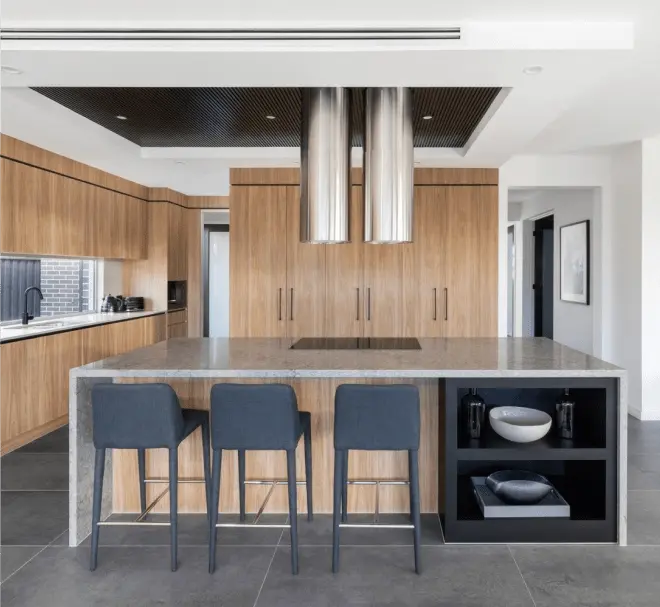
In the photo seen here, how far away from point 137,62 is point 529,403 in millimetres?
2708

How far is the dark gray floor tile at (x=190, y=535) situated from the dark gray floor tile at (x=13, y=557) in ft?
0.77

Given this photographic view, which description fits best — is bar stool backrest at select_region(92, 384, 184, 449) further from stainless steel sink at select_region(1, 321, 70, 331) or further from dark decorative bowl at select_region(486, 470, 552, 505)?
stainless steel sink at select_region(1, 321, 70, 331)

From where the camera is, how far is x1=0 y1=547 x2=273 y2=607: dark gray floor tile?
223 cm

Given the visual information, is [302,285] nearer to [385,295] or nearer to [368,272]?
[368,272]

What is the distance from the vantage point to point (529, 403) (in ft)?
10.2

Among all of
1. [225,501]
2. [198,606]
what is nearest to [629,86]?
[225,501]

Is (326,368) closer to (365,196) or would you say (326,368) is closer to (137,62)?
(365,196)

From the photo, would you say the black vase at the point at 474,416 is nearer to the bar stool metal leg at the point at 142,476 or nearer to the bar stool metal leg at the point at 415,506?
the bar stool metal leg at the point at 415,506

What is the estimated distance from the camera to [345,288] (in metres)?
5.49

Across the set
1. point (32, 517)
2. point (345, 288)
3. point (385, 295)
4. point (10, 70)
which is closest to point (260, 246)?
point (345, 288)

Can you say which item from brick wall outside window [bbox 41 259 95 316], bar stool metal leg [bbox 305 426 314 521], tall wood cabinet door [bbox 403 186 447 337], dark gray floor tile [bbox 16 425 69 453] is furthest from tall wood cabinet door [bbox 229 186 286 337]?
bar stool metal leg [bbox 305 426 314 521]

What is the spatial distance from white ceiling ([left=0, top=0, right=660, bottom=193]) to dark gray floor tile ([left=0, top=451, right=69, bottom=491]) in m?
2.35

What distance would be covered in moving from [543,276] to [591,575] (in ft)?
20.8

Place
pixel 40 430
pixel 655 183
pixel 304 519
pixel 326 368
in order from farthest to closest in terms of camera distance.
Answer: pixel 655 183 → pixel 40 430 → pixel 304 519 → pixel 326 368
